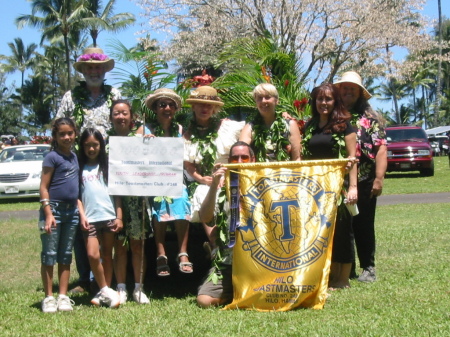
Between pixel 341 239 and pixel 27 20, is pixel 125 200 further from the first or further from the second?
pixel 27 20

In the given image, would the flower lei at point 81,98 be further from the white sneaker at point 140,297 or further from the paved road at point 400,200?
the paved road at point 400,200

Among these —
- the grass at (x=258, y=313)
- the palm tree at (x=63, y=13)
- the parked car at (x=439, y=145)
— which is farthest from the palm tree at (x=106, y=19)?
the grass at (x=258, y=313)

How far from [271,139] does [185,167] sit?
2.96 feet

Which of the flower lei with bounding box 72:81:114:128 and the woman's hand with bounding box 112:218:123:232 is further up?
the flower lei with bounding box 72:81:114:128

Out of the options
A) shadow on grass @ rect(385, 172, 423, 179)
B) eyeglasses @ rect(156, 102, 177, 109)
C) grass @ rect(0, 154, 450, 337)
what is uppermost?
eyeglasses @ rect(156, 102, 177, 109)

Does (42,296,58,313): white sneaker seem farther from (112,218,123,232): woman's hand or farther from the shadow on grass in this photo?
the shadow on grass

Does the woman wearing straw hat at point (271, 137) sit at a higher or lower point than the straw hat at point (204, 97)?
lower

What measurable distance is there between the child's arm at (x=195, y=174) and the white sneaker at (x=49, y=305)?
1690mm

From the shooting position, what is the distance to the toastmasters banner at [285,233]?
5.21m

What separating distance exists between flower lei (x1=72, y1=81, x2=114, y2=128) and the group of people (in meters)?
0.01

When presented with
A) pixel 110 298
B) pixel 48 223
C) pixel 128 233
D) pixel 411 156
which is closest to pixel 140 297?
pixel 110 298

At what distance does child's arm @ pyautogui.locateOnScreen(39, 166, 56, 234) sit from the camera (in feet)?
17.4

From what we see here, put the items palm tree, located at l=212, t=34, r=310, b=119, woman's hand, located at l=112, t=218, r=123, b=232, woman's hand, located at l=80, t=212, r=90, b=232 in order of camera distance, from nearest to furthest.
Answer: woman's hand, located at l=80, t=212, r=90, b=232
woman's hand, located at l=112, t=218, r=123, b=232
palm tree, located at l=212, t=34, r=310, b=119

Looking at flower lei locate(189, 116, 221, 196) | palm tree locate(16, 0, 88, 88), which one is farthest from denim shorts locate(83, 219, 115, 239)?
palm tree locate(16, 0, 88, 88)
